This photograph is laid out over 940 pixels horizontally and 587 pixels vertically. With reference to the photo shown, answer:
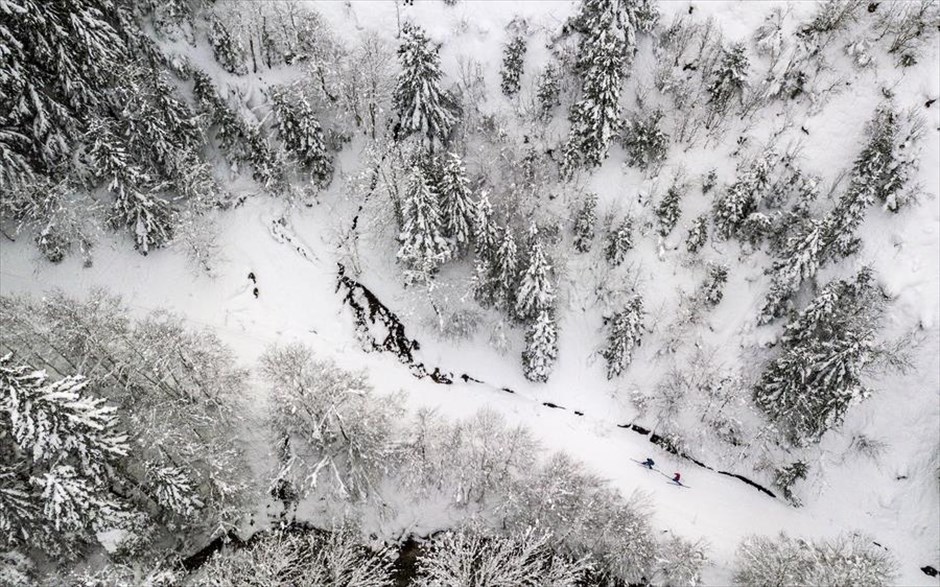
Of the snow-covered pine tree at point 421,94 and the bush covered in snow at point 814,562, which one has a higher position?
the snow-covered pine tree at point 421,94

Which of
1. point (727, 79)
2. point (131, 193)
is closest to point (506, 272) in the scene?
point (727, 79)

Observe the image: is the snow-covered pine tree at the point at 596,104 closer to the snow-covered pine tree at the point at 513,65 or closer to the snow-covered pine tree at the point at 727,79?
the snow-covered pine tree at the point at 513,65

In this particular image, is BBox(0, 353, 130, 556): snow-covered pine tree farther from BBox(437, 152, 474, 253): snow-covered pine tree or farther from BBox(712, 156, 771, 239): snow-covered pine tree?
BBox(712, 156, 771, 239): snow-covered pine tree

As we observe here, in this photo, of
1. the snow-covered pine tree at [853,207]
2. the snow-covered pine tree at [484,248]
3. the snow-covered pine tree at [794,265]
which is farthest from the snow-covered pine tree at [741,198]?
the snow-covered pine tree at [484,248]

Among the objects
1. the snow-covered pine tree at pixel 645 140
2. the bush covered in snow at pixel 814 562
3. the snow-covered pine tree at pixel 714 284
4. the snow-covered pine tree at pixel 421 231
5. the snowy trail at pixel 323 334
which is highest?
the snow-covered pine tree at pixel 645 140

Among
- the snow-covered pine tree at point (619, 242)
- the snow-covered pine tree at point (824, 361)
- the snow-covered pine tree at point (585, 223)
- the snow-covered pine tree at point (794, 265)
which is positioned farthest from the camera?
the snow-covered pine tree at point (585, 223)

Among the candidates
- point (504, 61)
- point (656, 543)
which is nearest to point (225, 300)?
Result: point (504, 61)

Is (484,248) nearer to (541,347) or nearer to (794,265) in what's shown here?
(541,347)

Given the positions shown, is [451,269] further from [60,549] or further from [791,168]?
[60,549]

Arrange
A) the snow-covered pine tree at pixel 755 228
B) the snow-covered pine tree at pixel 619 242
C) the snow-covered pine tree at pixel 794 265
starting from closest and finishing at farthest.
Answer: the snow-covered pine tree at pixel 794 265, the snow-covered pine tree at pixel 755 228, the snow-covered pine tree at pixel 619 242
